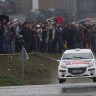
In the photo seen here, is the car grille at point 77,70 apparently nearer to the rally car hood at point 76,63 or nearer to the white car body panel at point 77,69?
the white car body panel at point 77,69

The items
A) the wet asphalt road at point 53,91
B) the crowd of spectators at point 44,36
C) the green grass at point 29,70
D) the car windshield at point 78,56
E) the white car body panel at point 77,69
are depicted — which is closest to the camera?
the wet asphalt road at point 53,91

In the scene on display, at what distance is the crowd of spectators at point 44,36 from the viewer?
3197cm

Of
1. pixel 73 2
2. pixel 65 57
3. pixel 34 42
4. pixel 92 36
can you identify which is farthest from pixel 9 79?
pixel 73 2

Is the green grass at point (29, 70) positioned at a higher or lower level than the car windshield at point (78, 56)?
lower

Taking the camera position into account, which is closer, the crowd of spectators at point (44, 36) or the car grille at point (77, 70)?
the car grille at point (77, 70)

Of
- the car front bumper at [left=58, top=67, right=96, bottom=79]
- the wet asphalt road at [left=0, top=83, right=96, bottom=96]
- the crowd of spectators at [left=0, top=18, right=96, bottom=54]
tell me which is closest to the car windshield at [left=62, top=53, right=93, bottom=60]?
the car front bumper at [left=58, top=67, right=96, bottom=79]

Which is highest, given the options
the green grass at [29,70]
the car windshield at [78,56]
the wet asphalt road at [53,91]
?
the car windshield at [78,56]

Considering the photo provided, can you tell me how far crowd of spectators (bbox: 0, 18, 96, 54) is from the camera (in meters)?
32.0

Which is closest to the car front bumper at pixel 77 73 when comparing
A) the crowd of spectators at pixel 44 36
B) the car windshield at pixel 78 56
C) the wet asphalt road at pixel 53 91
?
the car windshield at pixel 78 56

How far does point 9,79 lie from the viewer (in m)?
25.4

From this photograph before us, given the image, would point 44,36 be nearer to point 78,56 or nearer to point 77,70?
point 78,56

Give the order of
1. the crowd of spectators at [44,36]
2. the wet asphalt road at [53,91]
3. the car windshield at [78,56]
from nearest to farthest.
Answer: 1. the wet asphalt road at [53,91]
2. the car windshield at [78,56]
3. the crowd of spectators at [44,36]

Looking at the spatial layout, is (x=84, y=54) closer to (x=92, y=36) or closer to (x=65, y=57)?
(x=65, y=57)

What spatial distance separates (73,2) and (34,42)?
12888 millimetres
